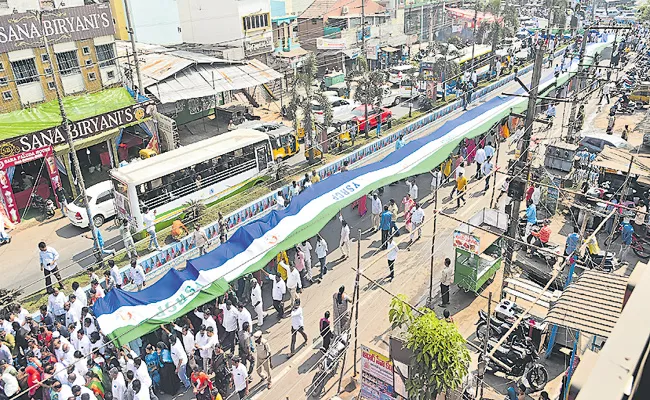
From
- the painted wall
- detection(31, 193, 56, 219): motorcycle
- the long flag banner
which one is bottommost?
detection(31, 193, 56, 219): motorcycle

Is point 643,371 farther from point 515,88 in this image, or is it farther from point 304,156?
point 515,88

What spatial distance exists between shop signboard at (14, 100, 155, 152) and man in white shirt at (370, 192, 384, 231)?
12.9 metres

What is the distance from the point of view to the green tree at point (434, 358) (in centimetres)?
758

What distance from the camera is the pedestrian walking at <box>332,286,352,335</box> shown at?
38.1 feet

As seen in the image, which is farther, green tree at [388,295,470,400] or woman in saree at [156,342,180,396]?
woman in saree at [156,342,180,396]

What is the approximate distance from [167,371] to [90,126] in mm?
14644

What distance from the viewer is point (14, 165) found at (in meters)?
20.0

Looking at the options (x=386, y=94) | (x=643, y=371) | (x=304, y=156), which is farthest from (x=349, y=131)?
(x=643, y=371)

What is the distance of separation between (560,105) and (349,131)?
16371mm

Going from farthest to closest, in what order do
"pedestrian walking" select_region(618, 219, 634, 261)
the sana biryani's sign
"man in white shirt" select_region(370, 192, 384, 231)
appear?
the sana biryani's sign → "man in white shirt" select_region(370, 192, 384, 231) → "pedestrian walking" select_region(618, 219, 634, 261)

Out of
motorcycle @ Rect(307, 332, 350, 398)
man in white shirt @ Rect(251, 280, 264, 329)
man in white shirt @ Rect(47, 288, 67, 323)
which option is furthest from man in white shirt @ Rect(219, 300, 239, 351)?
man in white shirt @ Rect(47, 288, 67, 323)

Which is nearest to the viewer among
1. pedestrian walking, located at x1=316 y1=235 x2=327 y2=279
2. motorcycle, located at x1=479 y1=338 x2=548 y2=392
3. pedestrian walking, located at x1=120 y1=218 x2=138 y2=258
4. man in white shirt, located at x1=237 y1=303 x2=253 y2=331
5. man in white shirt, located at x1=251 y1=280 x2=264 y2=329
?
motorcycle, located at x1=479 y1=338 x2=548 y2=392

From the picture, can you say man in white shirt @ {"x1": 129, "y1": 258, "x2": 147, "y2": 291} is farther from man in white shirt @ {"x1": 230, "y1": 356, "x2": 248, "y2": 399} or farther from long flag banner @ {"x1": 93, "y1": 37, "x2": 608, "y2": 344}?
man in white shirt @ {"x1": 230, "y1": 356, "x2": 248, "y2": 399}

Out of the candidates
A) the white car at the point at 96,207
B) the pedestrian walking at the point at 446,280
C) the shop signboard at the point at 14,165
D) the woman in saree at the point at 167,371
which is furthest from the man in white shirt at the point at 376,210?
the shop signboard at the point at 14,165
